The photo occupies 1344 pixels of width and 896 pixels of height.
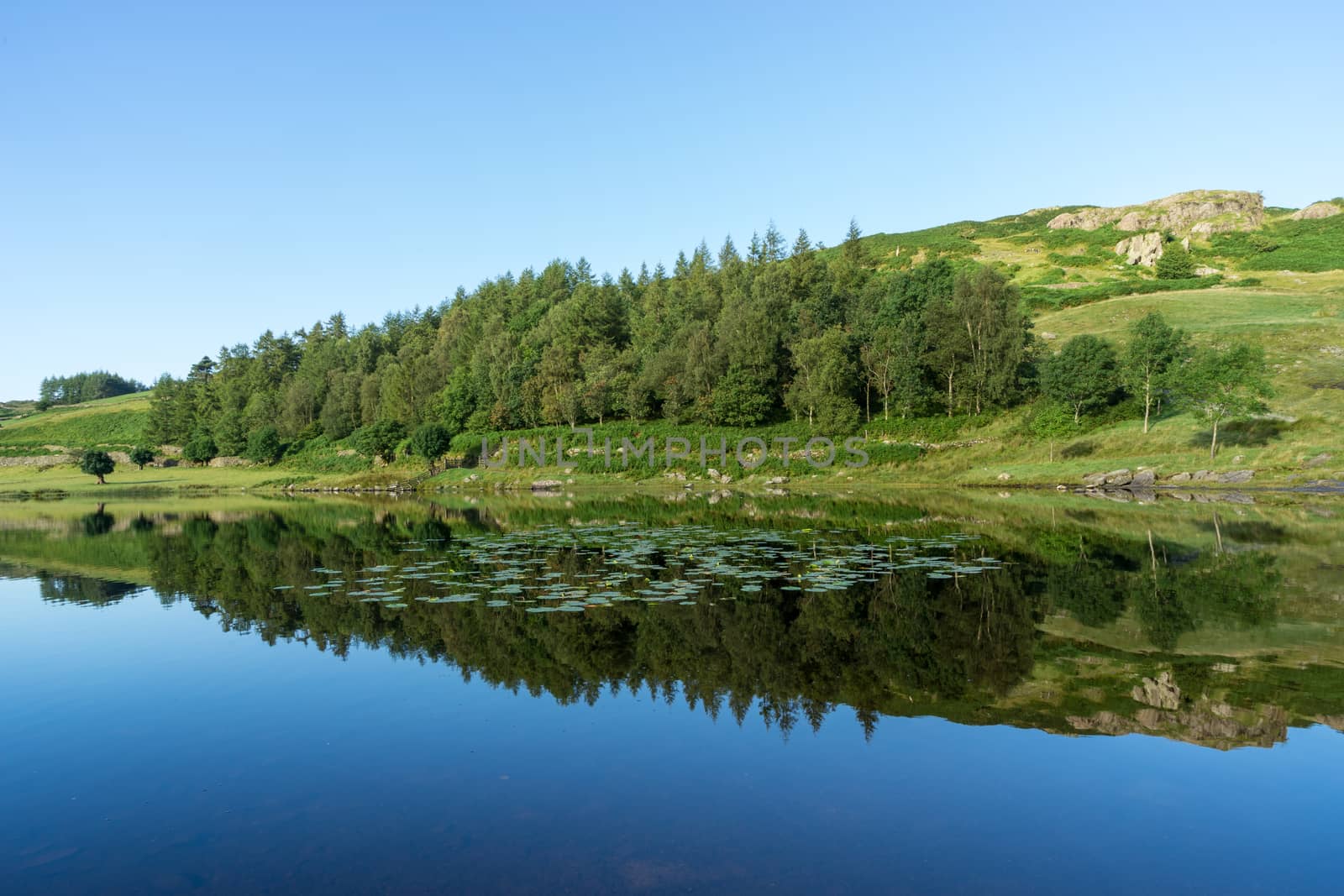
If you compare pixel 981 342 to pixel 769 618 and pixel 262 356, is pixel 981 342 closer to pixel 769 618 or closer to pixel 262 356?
pixel 769 618

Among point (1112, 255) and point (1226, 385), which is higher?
point (1112, 255)

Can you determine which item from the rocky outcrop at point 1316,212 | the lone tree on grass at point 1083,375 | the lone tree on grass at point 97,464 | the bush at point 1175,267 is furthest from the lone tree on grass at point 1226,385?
the lone tree on grass at point 97,464

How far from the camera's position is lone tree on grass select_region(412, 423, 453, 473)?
8138 centimetres

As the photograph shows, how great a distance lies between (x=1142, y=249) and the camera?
11681 centimetres

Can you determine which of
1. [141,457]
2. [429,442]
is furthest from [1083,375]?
[141,457]

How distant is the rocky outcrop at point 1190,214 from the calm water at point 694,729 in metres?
130

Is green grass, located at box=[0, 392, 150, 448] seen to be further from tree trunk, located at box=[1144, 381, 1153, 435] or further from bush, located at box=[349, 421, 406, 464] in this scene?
tree trunk, located at box=[1144, 381, 1153, 435]

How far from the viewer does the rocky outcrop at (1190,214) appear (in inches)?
4946

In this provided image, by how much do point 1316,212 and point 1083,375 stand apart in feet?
336

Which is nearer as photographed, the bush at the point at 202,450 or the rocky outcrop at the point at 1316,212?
the bush at the point at 202,450

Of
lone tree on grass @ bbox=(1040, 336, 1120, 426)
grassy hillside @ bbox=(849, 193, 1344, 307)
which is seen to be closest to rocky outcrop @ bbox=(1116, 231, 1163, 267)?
grassy hillside @ bbox=(849, 193, 1344, 307)

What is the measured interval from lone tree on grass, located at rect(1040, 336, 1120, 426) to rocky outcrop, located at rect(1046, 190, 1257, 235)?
3357 inches

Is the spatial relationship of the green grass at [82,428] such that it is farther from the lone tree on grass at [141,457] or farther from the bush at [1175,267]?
the bush at [1175,267]

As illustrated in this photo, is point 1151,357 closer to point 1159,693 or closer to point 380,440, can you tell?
point 1159,693
